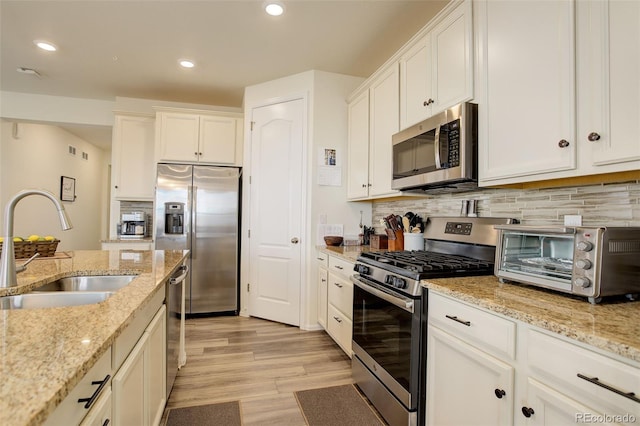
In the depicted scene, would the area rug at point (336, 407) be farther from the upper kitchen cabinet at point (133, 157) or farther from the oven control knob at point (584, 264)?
the upper kitchen cabinet at point (133, 157)

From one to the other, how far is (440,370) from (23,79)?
4.95 meters

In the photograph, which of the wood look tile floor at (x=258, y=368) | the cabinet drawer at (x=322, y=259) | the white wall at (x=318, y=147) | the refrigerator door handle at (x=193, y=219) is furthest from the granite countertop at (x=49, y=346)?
A: the refrigerator door handle at (x=193, y=219)

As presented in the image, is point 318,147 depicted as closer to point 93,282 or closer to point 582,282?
point 93,282

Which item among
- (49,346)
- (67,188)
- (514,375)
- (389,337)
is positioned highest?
(67,188)

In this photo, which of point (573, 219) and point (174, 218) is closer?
point (573, 219)

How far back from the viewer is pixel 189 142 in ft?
12.6

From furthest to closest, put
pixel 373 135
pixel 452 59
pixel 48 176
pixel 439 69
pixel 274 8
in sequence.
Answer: pixel 48 176
pixel 373 135
pixel 274 8
pixel 439 69
pixel 452 59

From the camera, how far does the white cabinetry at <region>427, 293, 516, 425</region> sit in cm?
112

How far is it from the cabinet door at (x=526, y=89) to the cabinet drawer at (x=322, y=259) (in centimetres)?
166

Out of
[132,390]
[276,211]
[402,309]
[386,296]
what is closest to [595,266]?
[402,309]

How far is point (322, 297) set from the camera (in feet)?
10.3

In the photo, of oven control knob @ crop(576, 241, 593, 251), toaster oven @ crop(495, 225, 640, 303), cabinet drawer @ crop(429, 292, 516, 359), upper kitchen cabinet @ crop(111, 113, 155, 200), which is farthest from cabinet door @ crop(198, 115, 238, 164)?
oven control knob @ crop(576, 241, 593, 251)

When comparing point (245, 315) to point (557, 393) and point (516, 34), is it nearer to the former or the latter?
point (557, 393)

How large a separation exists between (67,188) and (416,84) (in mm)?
5967
